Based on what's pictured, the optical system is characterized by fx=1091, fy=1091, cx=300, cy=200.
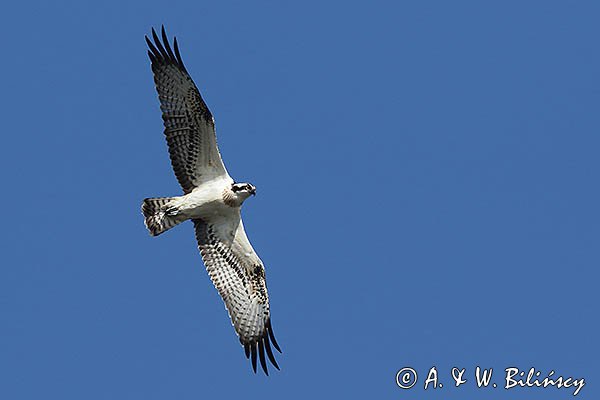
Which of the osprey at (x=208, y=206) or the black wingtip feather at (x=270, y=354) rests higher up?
the osprey at (x=208, y=206)

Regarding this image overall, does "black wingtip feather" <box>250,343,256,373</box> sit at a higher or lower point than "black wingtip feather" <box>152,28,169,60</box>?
lower

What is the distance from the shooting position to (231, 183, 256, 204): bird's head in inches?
562

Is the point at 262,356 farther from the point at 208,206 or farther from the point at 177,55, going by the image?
the point at 177,55

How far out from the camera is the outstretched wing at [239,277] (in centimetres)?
1475

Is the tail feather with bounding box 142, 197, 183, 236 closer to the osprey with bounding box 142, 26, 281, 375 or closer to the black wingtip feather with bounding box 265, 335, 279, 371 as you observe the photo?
the osprey with bounding box 142, 26, 281, 375

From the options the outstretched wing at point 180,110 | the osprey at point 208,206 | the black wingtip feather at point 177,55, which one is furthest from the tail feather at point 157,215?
the black wingtip feather at point 177,55

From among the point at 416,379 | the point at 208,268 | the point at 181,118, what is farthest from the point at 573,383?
the point at 181,118

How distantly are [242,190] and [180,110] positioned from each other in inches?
51.8

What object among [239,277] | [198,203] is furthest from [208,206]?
[239,277]

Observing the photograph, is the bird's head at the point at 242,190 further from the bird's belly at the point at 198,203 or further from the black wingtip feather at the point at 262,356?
the black wingtip feather at the point at 262,356

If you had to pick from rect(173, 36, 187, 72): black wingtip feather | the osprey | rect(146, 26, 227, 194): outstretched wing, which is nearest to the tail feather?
the osprey

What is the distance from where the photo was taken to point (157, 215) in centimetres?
1428

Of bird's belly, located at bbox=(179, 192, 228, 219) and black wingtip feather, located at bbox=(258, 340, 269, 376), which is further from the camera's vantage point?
black wingtip feather, located at bbox=(258, 340, 269, 376)

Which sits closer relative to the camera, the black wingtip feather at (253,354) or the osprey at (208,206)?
the osprey at (208,206)
